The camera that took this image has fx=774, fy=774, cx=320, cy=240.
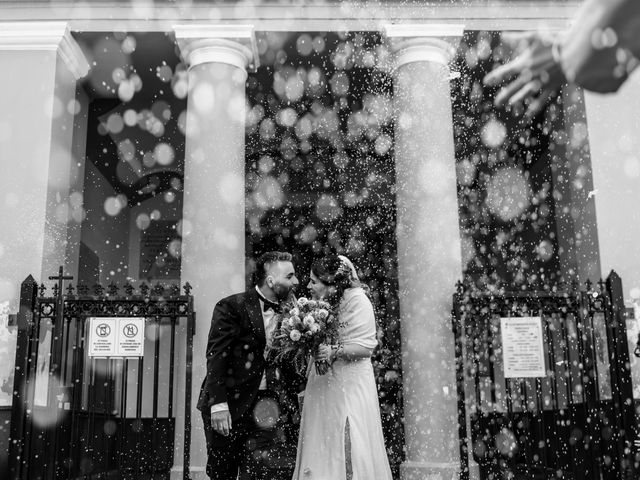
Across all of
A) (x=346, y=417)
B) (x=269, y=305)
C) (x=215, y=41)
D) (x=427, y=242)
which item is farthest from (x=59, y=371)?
(x=215, y=41)

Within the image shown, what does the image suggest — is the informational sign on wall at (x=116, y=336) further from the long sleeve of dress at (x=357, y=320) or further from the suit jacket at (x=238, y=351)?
the long sleeve of dress at (x=357, y=320)

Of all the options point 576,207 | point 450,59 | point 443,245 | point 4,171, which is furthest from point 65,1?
point 576,207

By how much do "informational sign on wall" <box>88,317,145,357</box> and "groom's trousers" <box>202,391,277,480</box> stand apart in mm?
2883

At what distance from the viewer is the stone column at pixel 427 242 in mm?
9320

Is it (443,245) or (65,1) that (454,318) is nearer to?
(443,245)

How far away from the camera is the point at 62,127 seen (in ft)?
34.8

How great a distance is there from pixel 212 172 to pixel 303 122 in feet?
14.3

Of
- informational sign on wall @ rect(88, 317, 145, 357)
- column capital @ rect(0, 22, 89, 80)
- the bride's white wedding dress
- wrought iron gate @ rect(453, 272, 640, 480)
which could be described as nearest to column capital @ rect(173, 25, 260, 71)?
column capital @ rect(0, 22, 89, 80)

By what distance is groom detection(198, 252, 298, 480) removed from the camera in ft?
19.5

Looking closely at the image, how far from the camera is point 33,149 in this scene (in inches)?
400

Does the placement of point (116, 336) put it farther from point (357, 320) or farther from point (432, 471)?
point (432, 471)

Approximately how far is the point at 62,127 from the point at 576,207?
7.20 meters

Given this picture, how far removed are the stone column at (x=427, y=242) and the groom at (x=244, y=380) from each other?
3.53 metres

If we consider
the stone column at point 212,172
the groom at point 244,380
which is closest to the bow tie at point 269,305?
the groom at point 244,380
